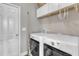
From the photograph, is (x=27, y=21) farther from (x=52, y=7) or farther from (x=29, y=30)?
(x=52, y=7)

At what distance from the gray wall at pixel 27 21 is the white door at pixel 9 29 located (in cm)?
8

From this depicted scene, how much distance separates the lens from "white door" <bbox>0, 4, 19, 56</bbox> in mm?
1109

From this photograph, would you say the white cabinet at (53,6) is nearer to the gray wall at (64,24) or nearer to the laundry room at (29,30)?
the laundry room at (29,30)

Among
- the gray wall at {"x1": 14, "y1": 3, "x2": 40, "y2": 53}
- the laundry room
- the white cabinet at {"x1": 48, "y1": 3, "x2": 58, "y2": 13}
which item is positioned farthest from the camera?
the white cabinet at {"x1": 48, "y1": 3, "x2": 58, "y2": 13}

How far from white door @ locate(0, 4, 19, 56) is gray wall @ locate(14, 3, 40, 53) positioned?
Answer: 79 millimetres

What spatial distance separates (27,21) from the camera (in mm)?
1272

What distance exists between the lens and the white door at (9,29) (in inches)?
43.7

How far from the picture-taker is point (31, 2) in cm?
109

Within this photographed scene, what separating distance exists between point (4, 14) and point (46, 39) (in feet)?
2.01

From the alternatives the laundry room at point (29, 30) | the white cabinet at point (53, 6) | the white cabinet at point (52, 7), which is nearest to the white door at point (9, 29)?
the laundry room at point (29, 30)

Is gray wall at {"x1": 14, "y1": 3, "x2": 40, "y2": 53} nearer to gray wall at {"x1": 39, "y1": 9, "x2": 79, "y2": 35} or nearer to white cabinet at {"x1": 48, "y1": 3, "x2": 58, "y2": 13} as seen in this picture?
gray wall at {"x1": 39, "y1": 9, "x2": 79, "y2": 35}

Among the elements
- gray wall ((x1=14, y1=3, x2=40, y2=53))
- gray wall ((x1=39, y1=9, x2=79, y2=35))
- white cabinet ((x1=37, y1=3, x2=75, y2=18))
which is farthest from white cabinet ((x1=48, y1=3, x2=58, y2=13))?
gray wall ((x1=14, y1=3, x2=40, y2=53))

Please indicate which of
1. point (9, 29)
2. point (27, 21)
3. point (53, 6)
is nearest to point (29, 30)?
point (27, 21)

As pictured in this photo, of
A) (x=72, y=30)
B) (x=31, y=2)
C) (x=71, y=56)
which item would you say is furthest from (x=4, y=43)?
(x=72, y=30)
